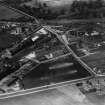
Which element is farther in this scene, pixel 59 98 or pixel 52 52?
pixel 52 52

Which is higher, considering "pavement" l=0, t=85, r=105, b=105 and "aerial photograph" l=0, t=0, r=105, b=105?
"aerial photograph" l=0, t=0, r=105, b=105

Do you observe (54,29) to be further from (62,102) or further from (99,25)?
(62,102)

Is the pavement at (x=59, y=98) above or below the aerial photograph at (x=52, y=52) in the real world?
below

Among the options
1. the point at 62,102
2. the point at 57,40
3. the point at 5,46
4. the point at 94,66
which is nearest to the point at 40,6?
the point at 57,40

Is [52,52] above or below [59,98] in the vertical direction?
above

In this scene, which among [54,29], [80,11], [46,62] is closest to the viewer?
[46,62]
